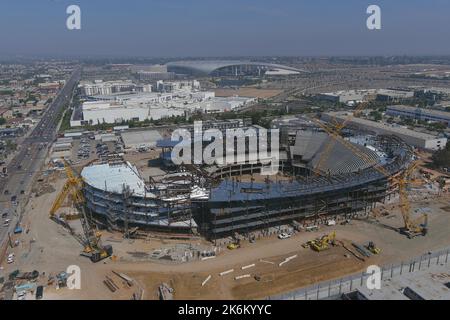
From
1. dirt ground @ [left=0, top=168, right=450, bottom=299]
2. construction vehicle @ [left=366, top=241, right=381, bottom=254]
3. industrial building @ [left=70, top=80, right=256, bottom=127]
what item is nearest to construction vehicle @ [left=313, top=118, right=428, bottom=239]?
dirt ground @ [left=0, top=168, right=450, bottom=299]

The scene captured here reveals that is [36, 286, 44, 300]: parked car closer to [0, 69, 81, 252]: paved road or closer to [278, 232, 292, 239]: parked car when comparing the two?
[0, 69, 81, 252]: paved road

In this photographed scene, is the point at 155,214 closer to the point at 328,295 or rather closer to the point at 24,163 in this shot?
the point at 328,295

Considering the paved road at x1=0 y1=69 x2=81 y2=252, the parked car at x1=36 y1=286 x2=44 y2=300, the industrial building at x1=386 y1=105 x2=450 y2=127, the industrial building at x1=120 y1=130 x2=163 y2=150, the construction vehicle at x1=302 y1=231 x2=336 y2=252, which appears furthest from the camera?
the industrial building at x1=386 y1=105 x2=450 y2=127

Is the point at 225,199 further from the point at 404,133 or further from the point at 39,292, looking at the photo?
the point at 404,133

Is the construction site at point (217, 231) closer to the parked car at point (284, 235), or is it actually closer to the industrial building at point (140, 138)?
the parked car at point (284, 235)

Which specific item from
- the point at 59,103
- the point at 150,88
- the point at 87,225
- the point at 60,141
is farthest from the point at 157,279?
the point at 150,88

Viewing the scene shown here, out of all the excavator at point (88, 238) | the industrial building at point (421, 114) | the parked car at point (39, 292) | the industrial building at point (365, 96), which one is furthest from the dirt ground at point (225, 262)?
A: the industrial building at point (365, 96)

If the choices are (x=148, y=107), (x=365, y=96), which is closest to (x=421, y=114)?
(x=365, y=96)
